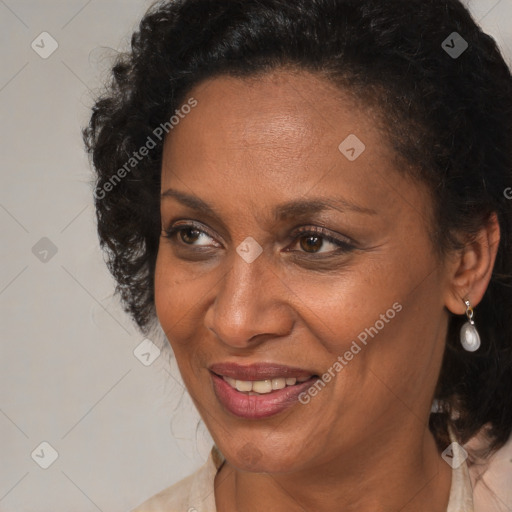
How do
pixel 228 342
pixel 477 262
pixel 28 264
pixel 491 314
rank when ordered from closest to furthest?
pixel 228 342
pixel 477 262
pixel 491 314
pixel 28 264

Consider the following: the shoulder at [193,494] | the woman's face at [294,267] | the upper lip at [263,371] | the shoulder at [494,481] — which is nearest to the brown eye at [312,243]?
the woman's face at [294,267]

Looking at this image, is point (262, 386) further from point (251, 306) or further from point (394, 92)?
point (394, 92)

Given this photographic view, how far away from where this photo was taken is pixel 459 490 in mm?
2900

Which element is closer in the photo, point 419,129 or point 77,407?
point 419,129

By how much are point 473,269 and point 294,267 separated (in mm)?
512

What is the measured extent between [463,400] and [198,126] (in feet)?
3.82

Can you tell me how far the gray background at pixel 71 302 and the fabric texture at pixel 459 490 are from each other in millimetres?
684

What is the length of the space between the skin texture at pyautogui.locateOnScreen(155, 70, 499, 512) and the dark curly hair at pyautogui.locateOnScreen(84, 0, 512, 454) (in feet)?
0.21

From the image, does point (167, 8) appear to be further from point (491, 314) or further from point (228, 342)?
point (491, 314)

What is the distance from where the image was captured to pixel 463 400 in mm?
3131

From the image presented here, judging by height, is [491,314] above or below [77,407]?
below

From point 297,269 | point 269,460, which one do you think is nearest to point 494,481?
point 269,460

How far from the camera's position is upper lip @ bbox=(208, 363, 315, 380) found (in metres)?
2.44

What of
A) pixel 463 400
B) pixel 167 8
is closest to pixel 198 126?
pixel 167 8
